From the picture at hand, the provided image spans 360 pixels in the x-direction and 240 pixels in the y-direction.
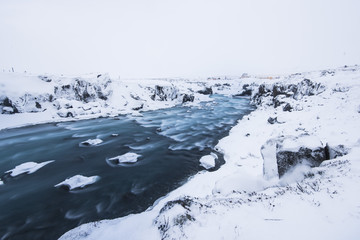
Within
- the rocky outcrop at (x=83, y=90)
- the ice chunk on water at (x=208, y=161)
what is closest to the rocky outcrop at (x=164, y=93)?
the rocky outcrop at (x=83, y=90)

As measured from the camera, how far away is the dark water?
6828mm

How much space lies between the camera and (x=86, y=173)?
993cm

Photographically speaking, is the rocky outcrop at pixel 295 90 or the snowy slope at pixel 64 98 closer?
the snowy slope at pixel 64 98

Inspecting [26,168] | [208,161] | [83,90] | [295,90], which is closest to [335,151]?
[208,161]

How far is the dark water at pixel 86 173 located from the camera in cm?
683

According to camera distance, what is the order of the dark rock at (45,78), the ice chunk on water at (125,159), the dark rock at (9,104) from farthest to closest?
the dark rock at (45,78)
the dark rock at (9,104)
the ice chunk on water at (125,159)

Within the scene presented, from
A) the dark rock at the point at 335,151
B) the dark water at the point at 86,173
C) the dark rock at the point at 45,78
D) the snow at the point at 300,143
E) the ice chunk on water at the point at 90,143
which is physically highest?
the dark rock at the point at 45,78

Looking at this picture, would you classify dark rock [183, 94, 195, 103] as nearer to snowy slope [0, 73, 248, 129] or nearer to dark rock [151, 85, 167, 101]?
snowy slope [0, 73, 248, 129]

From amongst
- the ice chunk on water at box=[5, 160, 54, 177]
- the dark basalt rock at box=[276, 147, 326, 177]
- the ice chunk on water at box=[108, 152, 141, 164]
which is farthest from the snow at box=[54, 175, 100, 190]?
the dark basalt rock at box=[276, 147, 326, 177]

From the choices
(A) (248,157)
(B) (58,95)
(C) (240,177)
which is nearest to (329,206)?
(C) (240,177)

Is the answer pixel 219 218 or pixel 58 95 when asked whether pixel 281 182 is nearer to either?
pixel 219 218

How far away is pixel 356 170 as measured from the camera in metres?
4.22

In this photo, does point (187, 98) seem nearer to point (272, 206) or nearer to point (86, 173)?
point (86, 173)

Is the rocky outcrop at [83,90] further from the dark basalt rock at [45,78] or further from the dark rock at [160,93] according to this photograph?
the dark rock at [160,93]
